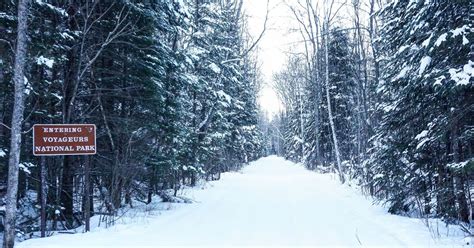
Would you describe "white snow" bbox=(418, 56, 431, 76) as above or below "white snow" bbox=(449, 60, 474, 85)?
above

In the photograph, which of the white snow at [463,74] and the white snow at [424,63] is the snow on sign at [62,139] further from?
the white snow at [463,74]

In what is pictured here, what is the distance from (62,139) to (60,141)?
0.06 meters

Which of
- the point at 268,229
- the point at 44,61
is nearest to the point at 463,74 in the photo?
the point at 268,229

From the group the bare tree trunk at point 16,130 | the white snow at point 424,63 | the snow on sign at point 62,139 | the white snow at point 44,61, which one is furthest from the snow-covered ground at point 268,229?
the white snow at point 44,61

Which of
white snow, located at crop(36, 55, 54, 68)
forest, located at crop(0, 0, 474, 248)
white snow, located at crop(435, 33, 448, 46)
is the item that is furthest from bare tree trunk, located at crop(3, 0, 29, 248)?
white snow, located at crop(435, 33, 448, 46)

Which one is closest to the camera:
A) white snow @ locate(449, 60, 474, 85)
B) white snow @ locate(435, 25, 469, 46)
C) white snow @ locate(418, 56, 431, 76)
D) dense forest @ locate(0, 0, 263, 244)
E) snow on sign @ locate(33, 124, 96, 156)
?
white snow @ locate(449, 60, 474, 85)

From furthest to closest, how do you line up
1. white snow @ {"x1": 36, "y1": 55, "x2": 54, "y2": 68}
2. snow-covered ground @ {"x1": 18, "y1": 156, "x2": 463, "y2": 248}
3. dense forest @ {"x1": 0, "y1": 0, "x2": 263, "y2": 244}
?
1. dense forest @ {"x1": 0, "y1": 0, "x2": 263, "y2": 244}
2. white snow @ {"x1": 36, "y1": 55, "x2": 54, "y2": 68}
3. snow-covered ground @ {"x1": 18, "y1": 156, "x2": 463, "y2": 248}

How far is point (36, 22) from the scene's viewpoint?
8250mm

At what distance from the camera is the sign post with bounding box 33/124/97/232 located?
7215mm

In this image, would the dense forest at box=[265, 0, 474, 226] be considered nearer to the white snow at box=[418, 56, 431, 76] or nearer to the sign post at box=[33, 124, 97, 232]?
the white snow at box=[418, 56, 431, 76]

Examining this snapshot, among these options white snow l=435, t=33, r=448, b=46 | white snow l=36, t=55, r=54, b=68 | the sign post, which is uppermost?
white snow l=36, t=55, r=54, b=68

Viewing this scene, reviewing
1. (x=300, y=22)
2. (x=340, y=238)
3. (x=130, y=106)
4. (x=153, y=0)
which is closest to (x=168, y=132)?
(x=130, y=106)

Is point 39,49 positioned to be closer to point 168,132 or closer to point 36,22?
point 36,22

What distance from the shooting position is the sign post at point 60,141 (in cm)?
721
